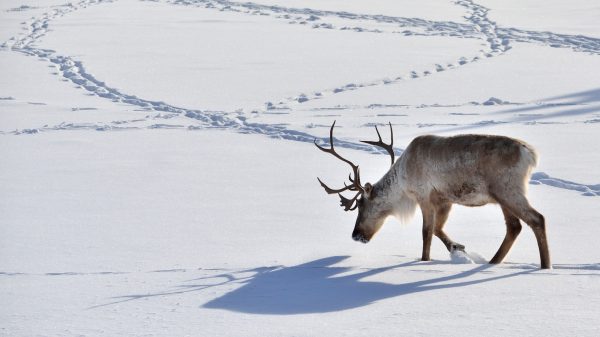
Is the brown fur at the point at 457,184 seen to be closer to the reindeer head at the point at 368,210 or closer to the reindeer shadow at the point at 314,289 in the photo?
the reindeer head at the point at 368,210

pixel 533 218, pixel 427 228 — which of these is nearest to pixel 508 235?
pixel 533 218

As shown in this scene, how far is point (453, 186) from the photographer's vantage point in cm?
703

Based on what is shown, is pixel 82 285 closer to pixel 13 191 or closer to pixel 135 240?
pixel 135 240

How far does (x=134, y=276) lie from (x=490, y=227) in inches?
126

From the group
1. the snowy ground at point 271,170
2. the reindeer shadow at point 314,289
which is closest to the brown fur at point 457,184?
the snowy ground at point 271,170

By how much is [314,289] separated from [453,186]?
1568 millimetres

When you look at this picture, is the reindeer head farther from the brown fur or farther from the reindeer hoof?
the reindeer hoof

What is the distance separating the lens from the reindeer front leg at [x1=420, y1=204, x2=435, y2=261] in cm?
711

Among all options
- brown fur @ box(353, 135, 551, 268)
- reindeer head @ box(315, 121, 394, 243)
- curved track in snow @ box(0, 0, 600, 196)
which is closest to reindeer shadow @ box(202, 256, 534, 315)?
brown fur @ box(353, 135, 551, 268)

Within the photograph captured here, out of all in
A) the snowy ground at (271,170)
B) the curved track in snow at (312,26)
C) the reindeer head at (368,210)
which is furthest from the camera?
the curved track in snow at (312,26)

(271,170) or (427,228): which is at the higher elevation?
(427,228)

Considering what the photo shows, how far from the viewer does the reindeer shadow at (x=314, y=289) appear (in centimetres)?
560

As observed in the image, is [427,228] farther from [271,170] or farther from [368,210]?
[271,170]

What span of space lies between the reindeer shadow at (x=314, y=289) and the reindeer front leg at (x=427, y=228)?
1.73 ft
